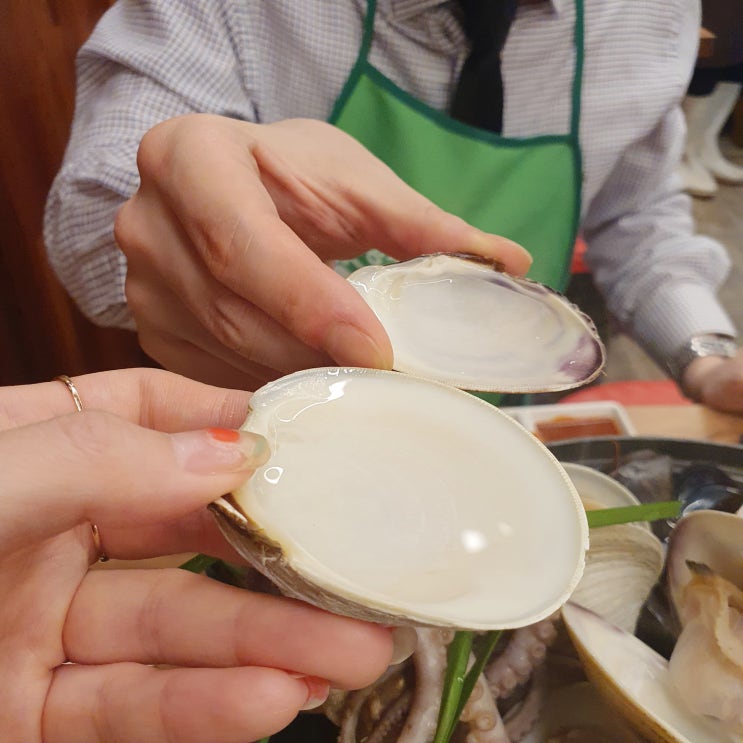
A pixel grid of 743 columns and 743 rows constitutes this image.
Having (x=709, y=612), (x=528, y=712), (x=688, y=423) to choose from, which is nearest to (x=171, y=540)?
(x=528, y=712)

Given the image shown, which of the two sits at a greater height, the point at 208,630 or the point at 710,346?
the point at 208,630

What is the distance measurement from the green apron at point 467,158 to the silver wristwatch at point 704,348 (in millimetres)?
337

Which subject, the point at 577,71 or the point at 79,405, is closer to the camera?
the point at 79,405

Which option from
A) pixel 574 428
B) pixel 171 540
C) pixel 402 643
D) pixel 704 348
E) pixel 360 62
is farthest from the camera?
pixel 704 348

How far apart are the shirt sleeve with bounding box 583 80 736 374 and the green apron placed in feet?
0.69

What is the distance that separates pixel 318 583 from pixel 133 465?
4.9 inches

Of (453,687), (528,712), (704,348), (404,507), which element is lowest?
(704,348)

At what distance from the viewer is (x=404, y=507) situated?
0.47 metres

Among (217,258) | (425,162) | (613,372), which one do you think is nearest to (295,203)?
(217,258)

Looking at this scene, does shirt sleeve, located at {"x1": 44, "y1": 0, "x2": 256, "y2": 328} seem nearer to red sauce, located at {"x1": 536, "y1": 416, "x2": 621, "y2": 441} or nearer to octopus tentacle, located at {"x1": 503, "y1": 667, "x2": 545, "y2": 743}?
red sauce, located at {"x1": 536, "y1": 416, "x2": 621, "y2": 441}

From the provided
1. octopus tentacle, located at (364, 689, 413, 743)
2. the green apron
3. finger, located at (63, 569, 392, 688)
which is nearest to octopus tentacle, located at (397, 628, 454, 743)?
octopus tentacle, located at (364, 689, 413, 743)

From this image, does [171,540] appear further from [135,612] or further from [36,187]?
[36,187]

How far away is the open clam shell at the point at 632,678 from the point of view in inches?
19.9

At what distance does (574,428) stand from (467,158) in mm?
484
